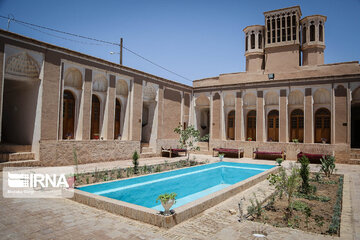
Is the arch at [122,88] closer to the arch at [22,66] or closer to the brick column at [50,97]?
the brick column at [50,97]

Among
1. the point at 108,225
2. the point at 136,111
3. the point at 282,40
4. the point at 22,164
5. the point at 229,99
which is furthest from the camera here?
the point at 282,40

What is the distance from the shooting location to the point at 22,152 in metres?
10.8

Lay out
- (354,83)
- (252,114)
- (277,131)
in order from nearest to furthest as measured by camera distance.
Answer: (354,83)
(277,131)
(252,114)

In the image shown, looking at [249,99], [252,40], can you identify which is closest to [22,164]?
[249,99]

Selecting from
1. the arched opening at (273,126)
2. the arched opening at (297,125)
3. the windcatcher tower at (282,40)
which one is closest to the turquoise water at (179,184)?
the arched opening at (273,126)

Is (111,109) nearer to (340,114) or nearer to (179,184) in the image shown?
(179,184)

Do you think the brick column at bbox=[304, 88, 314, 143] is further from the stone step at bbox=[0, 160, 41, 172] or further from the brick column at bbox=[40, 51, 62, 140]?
the stone step at bbox=[0, 160, 41, 172]

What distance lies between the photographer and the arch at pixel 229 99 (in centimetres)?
1933

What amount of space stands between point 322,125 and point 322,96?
6.15ft

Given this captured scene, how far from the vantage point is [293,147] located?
53.6 feet

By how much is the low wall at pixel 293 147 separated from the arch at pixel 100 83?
29.5 feet

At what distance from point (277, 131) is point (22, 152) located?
15190mm

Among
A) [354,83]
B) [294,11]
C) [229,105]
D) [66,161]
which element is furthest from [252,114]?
[66,161]

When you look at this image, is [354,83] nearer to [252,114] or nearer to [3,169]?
[252,114]
